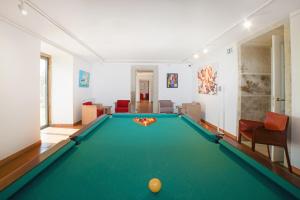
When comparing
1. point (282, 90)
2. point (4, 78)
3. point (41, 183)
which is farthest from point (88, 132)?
point (282, 90)

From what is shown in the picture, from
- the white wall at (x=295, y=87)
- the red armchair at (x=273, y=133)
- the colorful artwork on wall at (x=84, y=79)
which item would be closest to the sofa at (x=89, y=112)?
the colorful artwork on wall at (x=84, y=79)

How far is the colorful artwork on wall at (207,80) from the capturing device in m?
5.54

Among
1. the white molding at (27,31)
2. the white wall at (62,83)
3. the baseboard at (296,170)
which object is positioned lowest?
the baseboard at (296,170)

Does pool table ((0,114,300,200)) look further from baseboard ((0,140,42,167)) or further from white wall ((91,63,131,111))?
white wall ((91,63,131,111))

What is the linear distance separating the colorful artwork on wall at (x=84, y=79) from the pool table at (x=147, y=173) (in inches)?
195

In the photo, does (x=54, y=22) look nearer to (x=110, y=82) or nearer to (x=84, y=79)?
(x=84, y=79)

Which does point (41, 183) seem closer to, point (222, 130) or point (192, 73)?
point (222, 130)

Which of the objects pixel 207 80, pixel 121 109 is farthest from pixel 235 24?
pixel 121 109

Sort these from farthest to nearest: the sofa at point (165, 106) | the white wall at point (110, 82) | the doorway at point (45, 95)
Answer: the white wall at point (110, 82)
the sofa at point (165, 106)
the doorway at point (45, 95)

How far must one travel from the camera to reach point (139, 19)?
2.97 metres

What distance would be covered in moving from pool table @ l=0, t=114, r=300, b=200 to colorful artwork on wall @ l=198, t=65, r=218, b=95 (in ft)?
13.7

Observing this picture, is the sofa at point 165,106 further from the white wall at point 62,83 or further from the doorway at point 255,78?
the white wall at point 62,83

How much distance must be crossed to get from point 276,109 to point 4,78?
4.76m

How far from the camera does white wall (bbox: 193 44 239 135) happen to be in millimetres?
4429
